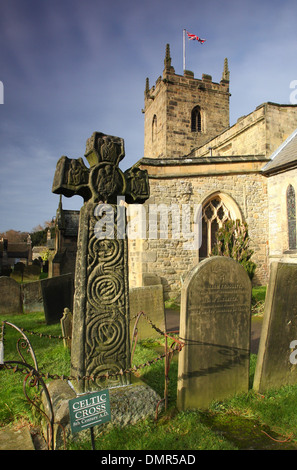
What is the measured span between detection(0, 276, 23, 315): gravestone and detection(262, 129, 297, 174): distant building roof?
1005 centimetres

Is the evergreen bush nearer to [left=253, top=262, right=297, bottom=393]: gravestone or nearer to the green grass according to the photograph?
[left=253, top=262, right=297, bottom=393]: gravestone

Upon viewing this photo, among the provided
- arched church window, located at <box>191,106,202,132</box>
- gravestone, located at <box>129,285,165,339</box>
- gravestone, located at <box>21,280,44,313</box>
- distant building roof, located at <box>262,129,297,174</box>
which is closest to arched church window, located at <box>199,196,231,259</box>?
distant building roof, located at <box>262,129,297,174</box>

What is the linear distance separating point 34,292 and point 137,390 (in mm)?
7713

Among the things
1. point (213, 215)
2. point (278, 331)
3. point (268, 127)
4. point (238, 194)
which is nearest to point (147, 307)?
point (278, 331)

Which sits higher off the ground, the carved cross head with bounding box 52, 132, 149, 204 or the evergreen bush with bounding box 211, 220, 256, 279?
the carved cross head with bounding box 52, 132, 149, 204

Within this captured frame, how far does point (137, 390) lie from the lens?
307cm

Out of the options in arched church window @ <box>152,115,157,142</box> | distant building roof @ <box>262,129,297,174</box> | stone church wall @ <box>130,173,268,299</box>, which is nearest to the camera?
stone church wall @ <box>130,173,268,299</box>

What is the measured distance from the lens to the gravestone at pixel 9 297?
30.6 ft

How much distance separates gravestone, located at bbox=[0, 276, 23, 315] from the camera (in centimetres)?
931

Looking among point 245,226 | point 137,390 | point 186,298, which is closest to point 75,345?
point 137,390

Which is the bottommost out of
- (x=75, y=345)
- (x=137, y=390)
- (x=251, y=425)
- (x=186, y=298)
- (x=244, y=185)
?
(x=251, y=425)

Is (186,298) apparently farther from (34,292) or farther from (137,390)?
(34,292)

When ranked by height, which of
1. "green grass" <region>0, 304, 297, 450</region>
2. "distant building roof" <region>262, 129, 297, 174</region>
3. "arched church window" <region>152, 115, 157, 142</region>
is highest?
"arched church window" <region>152, 115, 157, 142</region>

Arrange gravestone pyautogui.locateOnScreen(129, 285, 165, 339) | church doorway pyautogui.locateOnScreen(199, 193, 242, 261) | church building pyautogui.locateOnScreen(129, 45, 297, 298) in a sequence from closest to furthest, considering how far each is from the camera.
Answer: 1. gravestone pyautogui.locateOnScreen(129, 285, 165, 339)
2. church building pyautogui.locateOnScreen(129, 45, 297, 298)
3. church doorway pyautogui.locateOnScreen(199, 193, 242, 261)
